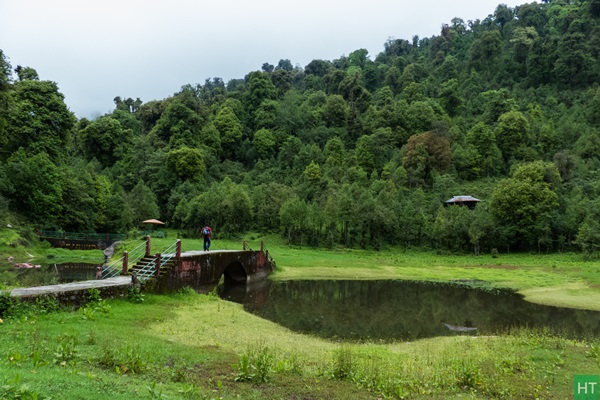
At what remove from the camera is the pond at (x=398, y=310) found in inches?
845

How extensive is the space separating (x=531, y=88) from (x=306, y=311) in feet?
339

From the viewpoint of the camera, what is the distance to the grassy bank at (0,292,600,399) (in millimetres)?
8570

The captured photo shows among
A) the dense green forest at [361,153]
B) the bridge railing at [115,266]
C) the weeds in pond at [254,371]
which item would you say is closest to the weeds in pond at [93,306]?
the bridge railing at [115,266]

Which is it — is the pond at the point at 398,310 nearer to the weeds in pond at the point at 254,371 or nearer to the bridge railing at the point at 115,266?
Result: the bridge railing at the point at 115,266

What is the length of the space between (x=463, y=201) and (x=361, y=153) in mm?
25094

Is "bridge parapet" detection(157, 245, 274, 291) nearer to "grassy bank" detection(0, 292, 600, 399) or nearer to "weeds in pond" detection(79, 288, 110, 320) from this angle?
"weeds in pond" detection(79, 288, 110, 320)

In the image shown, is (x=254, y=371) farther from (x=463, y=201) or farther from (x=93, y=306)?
(x=463, y=201)

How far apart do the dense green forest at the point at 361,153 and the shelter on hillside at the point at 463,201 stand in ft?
6.15

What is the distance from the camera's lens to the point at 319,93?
123000 millimetres

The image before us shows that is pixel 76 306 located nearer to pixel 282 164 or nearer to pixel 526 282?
pixel 526 282

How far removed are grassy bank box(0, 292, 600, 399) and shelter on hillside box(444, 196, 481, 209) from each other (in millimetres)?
57755

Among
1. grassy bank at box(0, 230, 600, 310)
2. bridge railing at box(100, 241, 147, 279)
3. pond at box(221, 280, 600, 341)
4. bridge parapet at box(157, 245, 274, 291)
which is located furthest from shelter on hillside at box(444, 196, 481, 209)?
bridge railing at box(100, 241, 147, 279)

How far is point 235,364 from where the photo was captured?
36.9ft

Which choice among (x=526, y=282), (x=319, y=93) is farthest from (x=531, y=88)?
(x=526, y=282)
